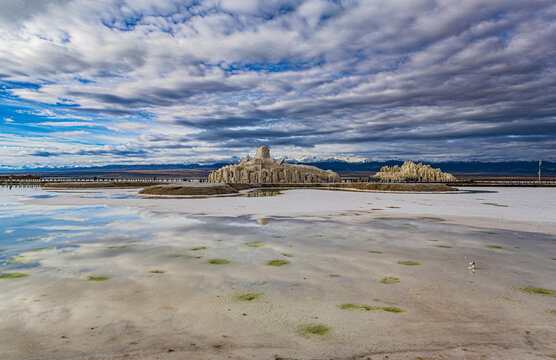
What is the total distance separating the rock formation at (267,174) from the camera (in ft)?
232

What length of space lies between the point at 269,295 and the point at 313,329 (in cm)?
150

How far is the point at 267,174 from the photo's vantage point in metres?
71.4

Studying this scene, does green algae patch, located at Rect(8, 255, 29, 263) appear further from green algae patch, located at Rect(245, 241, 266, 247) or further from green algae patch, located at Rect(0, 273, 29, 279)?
green algae patch, located at Rect(245, 241, 266, 247)

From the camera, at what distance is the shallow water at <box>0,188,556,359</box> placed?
4.37 meters

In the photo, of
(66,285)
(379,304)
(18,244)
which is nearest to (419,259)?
(379,304)

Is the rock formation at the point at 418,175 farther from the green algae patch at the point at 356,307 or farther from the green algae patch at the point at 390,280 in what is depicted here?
the green algae patch at the point at 356,307

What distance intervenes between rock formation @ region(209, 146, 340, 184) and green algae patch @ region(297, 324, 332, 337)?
65.3m

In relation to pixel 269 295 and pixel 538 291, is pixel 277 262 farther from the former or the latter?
pixel 538 291

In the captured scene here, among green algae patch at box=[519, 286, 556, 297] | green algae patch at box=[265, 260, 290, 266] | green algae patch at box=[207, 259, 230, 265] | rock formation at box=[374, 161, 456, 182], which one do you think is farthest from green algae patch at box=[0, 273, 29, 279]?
rock formation at box=[374, 161, 456, 182]

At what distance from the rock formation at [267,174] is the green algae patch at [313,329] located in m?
65.3

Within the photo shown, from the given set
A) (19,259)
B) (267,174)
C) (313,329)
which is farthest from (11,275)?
(267,174)

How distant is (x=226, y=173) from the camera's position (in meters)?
70.9

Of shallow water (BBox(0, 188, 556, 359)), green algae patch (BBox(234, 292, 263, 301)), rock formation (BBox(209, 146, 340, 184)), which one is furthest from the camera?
rock formation (BBox(209, 146, 340, 184))

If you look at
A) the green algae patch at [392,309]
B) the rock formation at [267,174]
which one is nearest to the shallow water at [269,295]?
the green algae patch at [392,309]
